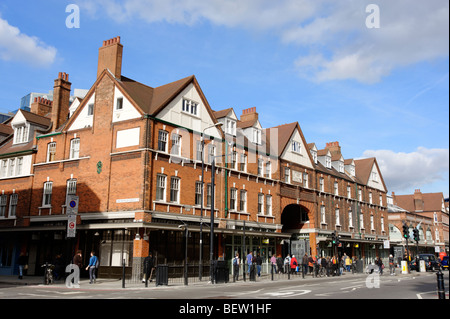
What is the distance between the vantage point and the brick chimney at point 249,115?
42.9m

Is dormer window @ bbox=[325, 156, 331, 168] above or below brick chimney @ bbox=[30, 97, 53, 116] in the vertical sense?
below

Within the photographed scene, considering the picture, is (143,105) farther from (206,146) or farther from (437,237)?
(437,237)

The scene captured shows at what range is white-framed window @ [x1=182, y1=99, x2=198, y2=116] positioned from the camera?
3178 centimetres

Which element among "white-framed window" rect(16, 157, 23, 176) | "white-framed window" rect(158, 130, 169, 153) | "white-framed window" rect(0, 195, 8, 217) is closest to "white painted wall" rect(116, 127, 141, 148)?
"white-framed window" rect(158, 130, 169, 153)

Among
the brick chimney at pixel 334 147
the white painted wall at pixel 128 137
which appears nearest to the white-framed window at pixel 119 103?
the white painted wall at pixel 128 137

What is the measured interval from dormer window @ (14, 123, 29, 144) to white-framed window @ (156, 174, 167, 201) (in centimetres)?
1468

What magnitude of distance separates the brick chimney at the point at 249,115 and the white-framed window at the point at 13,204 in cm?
2223

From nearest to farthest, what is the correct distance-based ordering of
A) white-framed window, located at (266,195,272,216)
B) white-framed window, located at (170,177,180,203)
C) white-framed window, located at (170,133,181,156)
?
white-framed window, located at (170,177,180,203) < white-framed window, located at (170,133,181,156) < white-framed window, located at (266,195,272,216)

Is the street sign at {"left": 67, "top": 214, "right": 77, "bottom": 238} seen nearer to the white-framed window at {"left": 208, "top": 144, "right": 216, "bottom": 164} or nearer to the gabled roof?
the white-framed window at {"left": 208, "top": 144, "right": 216, "bottom": 164}

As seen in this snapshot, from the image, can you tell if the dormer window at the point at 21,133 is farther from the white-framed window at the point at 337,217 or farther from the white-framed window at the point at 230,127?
the white-framed window at the point at 337,217

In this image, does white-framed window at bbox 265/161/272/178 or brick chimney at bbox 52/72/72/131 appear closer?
brick chimney at bbox 52/72/72/131

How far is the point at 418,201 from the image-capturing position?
9100 centimetres
